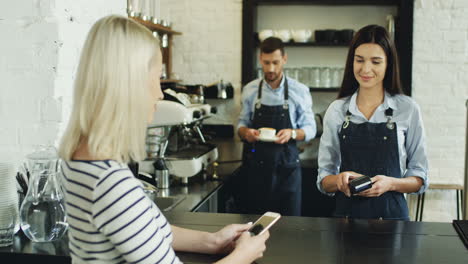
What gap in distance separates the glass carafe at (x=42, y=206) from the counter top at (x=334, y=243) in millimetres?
42

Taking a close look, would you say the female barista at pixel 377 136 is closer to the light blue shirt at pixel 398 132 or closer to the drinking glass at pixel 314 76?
the light blue shirt at pixel 398 132

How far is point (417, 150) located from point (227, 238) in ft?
3.63

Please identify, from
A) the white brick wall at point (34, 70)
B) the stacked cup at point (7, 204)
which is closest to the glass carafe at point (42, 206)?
the stacked cup at point (7, 204)

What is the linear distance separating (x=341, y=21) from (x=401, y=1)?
557mm

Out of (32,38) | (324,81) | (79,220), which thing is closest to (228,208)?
(324,81)

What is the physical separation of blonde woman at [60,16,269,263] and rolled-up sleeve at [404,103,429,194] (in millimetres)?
1398

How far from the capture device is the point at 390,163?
7.39 ft

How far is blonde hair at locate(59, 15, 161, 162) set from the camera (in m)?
1.11

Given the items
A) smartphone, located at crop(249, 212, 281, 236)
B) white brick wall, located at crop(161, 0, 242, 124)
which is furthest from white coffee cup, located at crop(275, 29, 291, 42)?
smartphone, located at crop(249, 212, 281, 236)

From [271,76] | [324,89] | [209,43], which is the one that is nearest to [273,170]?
[271,76]

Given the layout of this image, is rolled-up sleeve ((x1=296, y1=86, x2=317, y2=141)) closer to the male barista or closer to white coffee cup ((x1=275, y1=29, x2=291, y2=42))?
the male barista

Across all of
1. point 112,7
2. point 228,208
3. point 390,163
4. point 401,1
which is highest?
point 401,1

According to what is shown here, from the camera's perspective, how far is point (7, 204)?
188 cm

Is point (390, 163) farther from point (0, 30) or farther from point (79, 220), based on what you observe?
point (0, 30)
